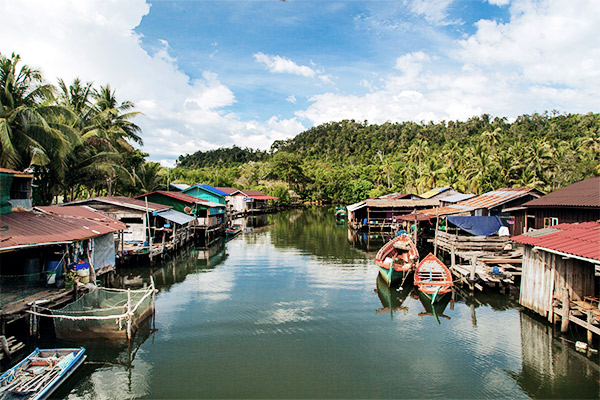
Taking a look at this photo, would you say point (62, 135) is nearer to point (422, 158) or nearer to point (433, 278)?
point (433, 278)

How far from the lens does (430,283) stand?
15.8 m

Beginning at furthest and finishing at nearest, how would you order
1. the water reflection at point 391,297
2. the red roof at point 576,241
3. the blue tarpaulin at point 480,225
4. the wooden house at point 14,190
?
1. the blue tarpaulin at point 480,225
2. the water reflection at point 391,297
3. the wooden house at point 14,190
4. the red roof at point 576,241

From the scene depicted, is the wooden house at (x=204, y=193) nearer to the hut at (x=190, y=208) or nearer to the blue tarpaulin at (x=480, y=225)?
the hut at (x=190, y=208)

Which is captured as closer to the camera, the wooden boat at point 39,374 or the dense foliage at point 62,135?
the wooden boat at point 39,374

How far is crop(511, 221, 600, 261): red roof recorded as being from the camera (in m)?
9.94

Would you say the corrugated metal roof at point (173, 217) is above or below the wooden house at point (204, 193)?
below

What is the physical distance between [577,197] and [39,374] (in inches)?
856

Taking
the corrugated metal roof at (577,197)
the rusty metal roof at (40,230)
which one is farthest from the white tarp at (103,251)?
the corrugated metal roof at (577,197)

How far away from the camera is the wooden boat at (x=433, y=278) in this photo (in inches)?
605

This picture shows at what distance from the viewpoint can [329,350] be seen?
10.8 meters

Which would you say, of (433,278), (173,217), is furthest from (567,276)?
(173,217)

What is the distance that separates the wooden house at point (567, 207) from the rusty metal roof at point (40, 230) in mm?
21074

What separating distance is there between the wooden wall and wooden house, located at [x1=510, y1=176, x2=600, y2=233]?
5699 mm

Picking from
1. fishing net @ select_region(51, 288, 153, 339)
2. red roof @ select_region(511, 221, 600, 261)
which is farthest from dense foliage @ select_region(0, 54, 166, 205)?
red roof @ select_region(511, 221, 600, 261)
